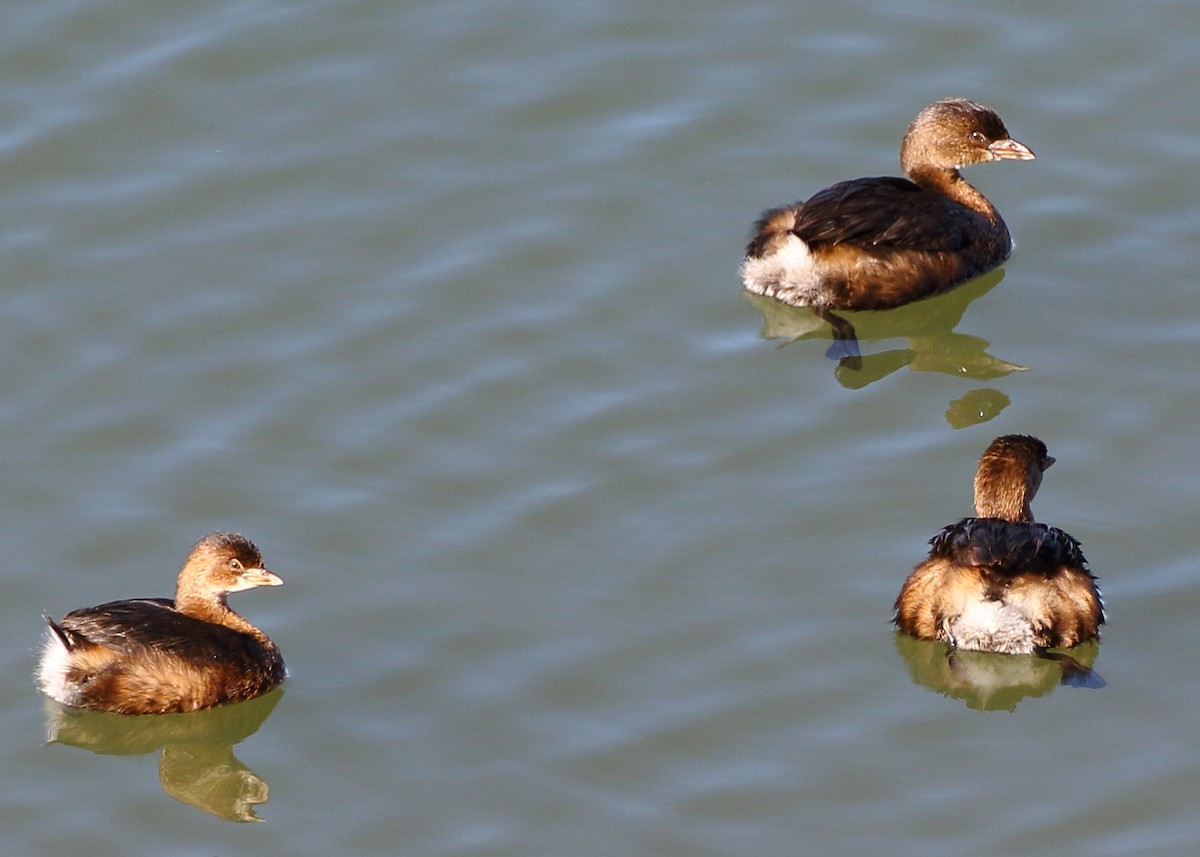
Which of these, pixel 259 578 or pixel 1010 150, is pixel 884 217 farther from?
pixel 259 578

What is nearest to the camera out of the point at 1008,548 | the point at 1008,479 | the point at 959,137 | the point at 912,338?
the point at 1008,548

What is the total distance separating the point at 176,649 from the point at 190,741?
13.0 inches

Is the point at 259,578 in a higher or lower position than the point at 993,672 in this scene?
higher

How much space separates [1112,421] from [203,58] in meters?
5.42

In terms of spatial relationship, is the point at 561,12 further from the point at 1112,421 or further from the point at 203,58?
the point at 1112,421

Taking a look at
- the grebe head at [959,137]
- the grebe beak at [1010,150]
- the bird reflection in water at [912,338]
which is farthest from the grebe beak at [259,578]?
the grebe beak at [1010,150]

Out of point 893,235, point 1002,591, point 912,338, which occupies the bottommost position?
point 1002,591

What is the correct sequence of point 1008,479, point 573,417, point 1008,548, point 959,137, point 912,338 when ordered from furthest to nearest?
point 959,137 → point 912,338 → point 573,417 → point 1008,479 → point 1008,548

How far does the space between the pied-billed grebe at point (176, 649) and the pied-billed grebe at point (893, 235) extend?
3371mm

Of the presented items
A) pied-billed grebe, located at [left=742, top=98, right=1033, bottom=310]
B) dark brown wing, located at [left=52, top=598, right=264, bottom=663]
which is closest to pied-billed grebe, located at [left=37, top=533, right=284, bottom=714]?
dark brown wing, located at [left=52, top=598, right=264, bottom=663]

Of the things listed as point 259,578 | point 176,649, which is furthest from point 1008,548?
point 176,649

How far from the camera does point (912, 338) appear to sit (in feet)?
36.0

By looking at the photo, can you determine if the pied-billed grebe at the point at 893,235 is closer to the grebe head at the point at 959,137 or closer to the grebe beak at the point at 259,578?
the grebe head at the point at 959,137

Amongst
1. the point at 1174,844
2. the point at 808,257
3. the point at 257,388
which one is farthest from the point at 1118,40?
the point at 1174,844
